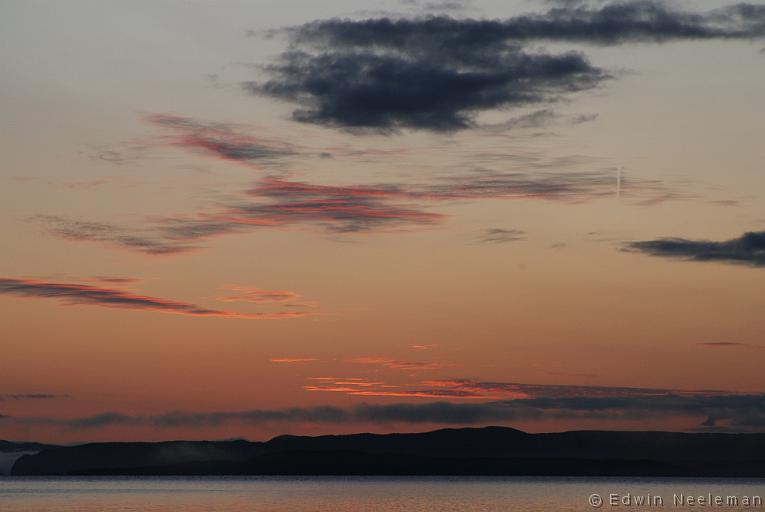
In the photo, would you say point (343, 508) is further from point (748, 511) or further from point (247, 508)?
point (748, 511)

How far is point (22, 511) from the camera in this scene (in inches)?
7283

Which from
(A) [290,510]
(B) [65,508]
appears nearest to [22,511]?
(B) [65,508]

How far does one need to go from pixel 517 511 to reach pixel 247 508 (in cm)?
4503

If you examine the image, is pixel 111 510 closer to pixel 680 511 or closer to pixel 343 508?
pixel 343 508

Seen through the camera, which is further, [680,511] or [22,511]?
[680,511]

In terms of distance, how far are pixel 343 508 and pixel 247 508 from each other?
16.5 metres

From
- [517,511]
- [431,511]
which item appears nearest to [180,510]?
[431,511]

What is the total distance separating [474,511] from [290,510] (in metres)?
30.2

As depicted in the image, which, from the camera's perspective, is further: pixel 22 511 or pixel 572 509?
pixel 572 509

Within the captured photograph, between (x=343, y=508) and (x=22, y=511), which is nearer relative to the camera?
(x=22, y=511)

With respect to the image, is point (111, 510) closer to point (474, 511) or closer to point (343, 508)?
point (343, 508)

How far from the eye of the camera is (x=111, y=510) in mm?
187250

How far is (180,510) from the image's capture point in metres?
192

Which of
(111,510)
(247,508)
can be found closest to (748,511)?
(247,508)
